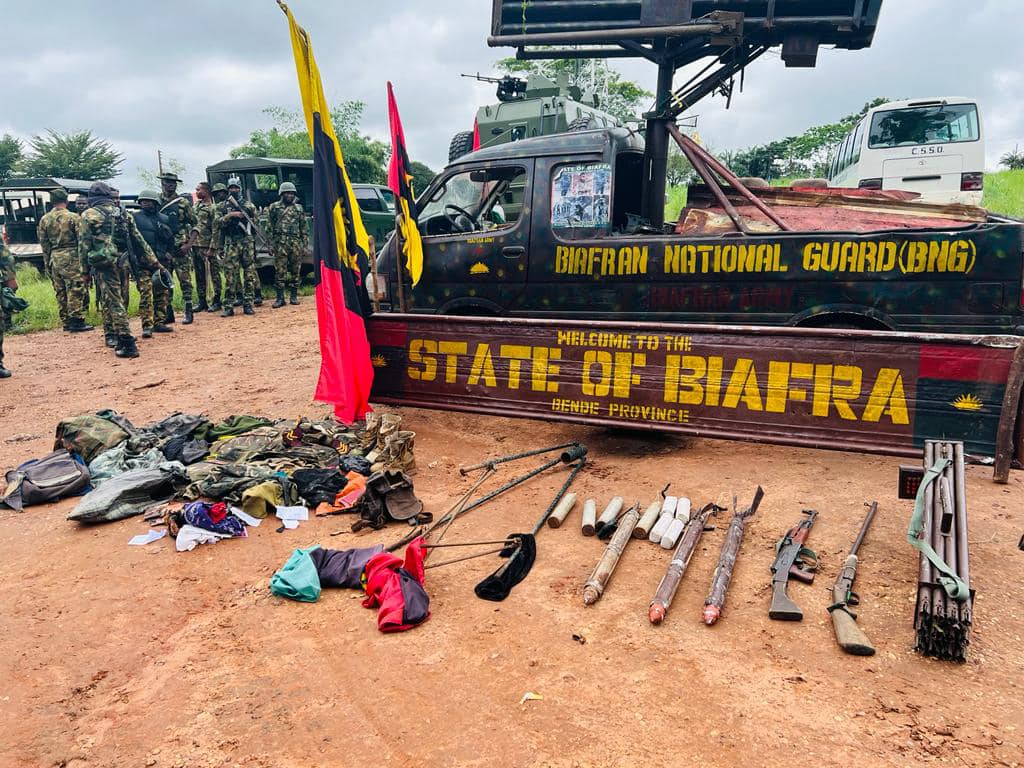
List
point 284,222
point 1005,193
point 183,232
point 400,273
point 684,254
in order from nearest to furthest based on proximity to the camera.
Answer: point 684,254, point 400,273, point 183,232, point 284,222, point 1005,193

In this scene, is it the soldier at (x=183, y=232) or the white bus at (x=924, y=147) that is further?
the white bus at (x=924, y=147)

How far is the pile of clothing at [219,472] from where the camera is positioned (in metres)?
3.91

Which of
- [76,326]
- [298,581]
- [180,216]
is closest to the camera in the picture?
[298,581]

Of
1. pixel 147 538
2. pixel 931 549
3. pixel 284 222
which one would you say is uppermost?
pixel 284 222

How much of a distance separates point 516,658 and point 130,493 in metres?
2.91

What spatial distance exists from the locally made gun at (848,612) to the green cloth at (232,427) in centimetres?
438

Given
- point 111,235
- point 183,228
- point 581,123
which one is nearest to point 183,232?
point 183,228

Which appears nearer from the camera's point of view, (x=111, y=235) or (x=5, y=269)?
(x=5, y=269)

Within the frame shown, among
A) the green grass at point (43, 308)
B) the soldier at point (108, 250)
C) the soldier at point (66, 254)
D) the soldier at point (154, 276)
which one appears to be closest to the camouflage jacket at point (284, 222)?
the soldier at point (154, 276)

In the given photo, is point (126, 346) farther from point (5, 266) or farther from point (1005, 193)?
point (1005, 193)

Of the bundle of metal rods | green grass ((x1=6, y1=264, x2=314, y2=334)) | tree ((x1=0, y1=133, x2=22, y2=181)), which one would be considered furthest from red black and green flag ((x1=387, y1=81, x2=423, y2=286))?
tree ((x1=0, y1=133, x2=22, y2=181))

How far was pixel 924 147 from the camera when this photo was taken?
40.5 ft

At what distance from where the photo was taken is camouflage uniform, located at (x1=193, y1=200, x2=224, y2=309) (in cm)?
1162

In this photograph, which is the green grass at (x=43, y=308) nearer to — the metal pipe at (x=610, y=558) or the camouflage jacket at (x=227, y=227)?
the camouflage jacket at (x=227, y=227)
